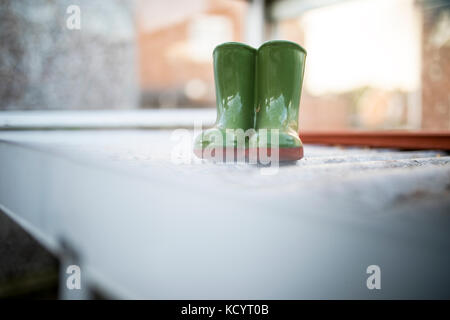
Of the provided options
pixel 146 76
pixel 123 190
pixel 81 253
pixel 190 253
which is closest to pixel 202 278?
pixel 190 253

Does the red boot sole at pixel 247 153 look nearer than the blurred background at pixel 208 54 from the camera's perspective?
Yes

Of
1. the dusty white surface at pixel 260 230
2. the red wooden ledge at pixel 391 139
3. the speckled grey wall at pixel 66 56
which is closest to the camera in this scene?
the dusty white surface at pixel 260 230

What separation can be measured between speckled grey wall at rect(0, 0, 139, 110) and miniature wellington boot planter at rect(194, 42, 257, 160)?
3.46 ft

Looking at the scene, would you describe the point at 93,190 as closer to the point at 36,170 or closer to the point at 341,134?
the point at 36,170

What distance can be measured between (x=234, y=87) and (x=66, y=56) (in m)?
1.12

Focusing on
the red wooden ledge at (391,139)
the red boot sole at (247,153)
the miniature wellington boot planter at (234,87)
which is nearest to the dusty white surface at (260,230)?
the red boot sole at (247,153)

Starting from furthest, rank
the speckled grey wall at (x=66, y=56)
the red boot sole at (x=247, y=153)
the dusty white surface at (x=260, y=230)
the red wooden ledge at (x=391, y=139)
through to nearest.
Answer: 1. the speckled grey wall at (x=66, y=56)
2. the red wooden ledge at (x=391, y=139)
3. the red boot sole at (x=247, y=153)
4. the dusty white surface at (x=260, y=230)

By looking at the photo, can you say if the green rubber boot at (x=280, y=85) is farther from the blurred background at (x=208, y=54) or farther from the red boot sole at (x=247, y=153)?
the blurred background at (x=208, y=54)

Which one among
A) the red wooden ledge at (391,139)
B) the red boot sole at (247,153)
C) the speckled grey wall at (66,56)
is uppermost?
the speckled grey wall at (66,56)

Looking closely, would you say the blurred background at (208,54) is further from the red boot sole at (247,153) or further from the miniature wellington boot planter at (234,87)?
the red boot sole at (247,153)

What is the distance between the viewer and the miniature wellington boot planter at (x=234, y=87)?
62cm

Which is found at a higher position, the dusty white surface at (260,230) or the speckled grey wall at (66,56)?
the speckled grey wall at (66,56)

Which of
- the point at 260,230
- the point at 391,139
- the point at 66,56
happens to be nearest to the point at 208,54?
the point at 66,56

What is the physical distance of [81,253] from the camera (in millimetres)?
489
